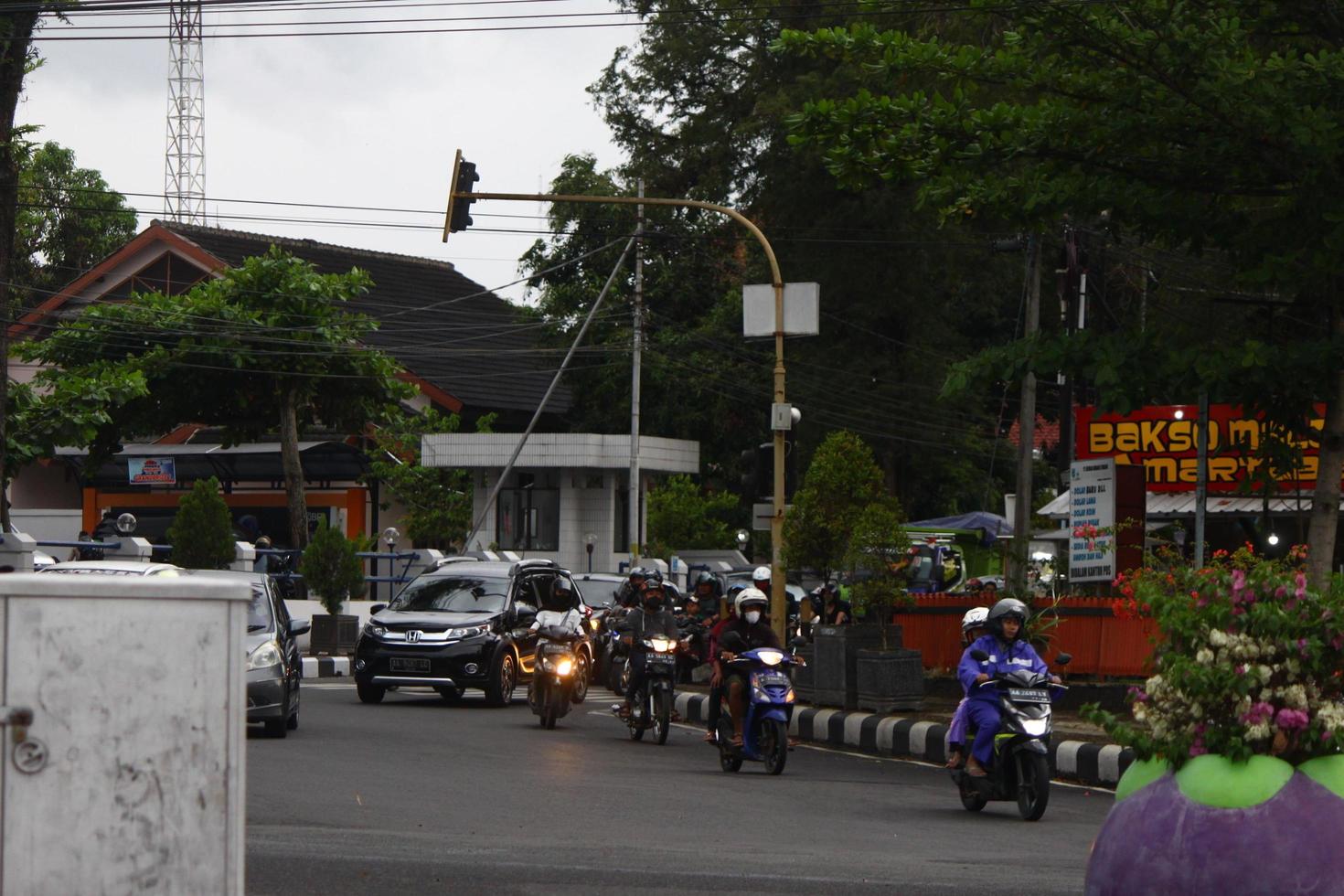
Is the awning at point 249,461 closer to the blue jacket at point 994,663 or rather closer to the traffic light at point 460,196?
the traffic light at point 460,196

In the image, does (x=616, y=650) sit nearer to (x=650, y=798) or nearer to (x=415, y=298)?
(x=650, y=798)

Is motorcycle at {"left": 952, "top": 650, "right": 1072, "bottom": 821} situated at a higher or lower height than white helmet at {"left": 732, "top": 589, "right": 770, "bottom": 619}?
Result: lower

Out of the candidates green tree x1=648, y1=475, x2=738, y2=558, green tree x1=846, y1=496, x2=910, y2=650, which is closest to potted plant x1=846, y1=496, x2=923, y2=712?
green tree x1=846, y1=496, x2=910, y2=650

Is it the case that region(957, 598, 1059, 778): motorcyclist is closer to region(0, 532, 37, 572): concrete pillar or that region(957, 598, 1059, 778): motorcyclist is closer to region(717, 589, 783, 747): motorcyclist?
region(717, 589, 783, 747): motorcyclist

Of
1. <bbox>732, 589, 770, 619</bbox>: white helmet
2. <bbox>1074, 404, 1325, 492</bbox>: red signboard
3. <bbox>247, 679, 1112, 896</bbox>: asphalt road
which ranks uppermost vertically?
<bbox>1074, 404, 1325, 492</bbox>: red signboard

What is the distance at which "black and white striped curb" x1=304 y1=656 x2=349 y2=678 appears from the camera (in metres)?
27.5

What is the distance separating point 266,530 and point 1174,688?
41731 millimetres

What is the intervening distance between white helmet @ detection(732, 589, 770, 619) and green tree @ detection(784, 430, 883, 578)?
5.27m

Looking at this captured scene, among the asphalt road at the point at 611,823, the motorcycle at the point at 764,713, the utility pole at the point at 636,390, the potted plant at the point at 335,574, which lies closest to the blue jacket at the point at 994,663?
the asphalt road at the point at 611,823

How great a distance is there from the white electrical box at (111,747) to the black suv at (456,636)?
1617 centimetres

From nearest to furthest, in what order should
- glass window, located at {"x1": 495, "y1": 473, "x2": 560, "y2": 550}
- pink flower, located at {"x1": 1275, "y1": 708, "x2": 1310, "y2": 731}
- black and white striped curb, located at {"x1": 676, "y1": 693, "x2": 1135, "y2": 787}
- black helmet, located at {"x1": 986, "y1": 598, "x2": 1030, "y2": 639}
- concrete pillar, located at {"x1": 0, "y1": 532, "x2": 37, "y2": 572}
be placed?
pink flower, located at {"x1": 1275, "y1": 708, "x2": 1310, "y2": 731} < black helmet, located at {"x1": 986, "y1": 598, "x2": 1030, "y2": 639} < black and white striped curb, located at {"x1": 676, "y1": 693, "x2": 1135, "y2": 787} < concrete pillar, located at {"x1": 0, "y1": 532, "x2": 37, "y2": 572} < glass window, located at {"x1": 495, "y1": 473, "x2": 560, "y2": 550}

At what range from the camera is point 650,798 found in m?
12.3

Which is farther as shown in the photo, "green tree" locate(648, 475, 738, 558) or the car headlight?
"green tree" locate(648, 475, 738, 558)

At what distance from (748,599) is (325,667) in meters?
14.1
